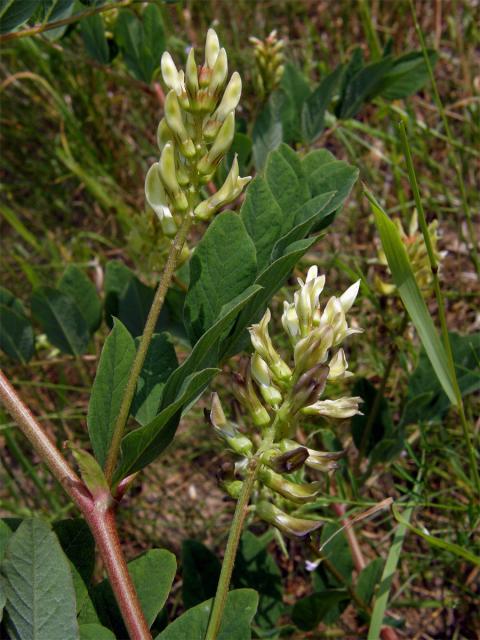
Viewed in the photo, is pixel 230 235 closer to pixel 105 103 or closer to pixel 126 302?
pixel 126 302

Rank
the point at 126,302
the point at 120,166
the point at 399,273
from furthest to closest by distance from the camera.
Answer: the point at 120,166
the point at 126,302
the point at 399,273

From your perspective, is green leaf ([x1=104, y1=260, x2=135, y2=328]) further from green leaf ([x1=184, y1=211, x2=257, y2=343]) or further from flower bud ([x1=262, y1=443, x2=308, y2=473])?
flower bud ([x1=262, y1=443, x2=308, y2=473])

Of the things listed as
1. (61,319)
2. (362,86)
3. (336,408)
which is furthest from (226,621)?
(362,86)

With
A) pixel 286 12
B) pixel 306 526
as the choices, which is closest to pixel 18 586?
pixel 306 526

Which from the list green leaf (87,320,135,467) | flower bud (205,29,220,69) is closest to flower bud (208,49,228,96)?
flower bud (205,29,220,69)

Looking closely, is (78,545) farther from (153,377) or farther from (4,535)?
(153,377)

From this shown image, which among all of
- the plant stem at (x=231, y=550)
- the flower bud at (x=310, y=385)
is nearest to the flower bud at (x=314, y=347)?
the flower bud at (x=310, y=385)
